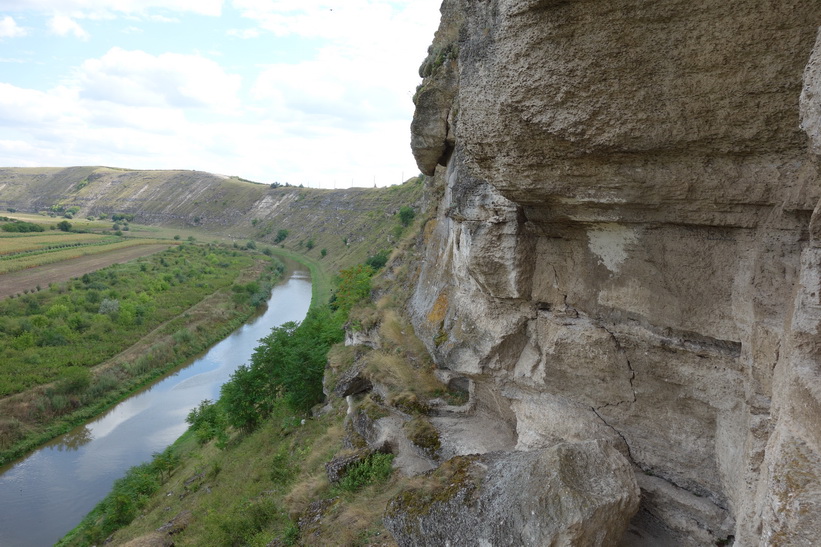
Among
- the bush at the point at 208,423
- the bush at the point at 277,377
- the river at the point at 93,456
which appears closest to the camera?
the river at the point at 93,456

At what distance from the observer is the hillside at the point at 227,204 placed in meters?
63.5

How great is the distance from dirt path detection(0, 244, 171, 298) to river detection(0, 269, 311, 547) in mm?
18932

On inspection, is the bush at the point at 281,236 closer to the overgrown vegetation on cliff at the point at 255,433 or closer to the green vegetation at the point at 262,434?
the green vegetation at the point at 262,434

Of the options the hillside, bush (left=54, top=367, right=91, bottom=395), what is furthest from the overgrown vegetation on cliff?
the hillside

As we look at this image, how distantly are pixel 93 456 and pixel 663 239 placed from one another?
2439cm

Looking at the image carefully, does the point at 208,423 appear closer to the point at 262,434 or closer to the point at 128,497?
the point at 262,434

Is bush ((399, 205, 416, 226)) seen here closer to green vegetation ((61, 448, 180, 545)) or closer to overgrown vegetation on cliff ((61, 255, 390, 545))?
overgrown vegetation on cliff ((61, 255, 390, 545))

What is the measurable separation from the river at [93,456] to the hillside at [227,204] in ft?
60.9

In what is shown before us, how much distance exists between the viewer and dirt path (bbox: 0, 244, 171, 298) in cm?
4054

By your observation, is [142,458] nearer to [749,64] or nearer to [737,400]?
[737,400]

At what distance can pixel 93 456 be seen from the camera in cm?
2184

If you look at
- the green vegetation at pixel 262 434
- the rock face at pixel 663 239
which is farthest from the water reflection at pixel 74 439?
the rock face at pixel 663 239

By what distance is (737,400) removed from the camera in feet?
18.3

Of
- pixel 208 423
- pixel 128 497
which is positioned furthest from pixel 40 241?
pixel 128 497
